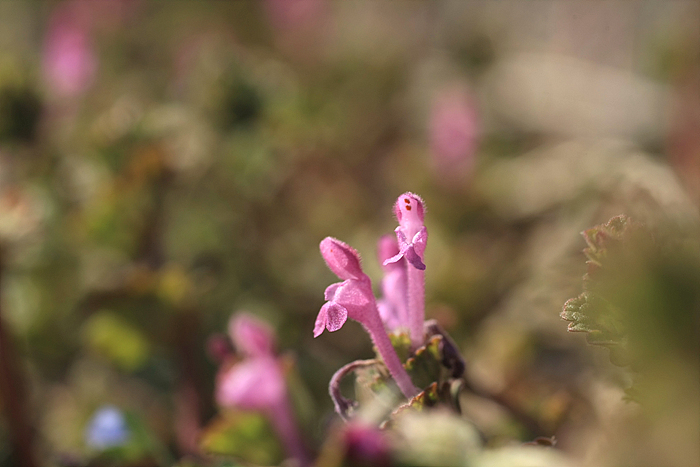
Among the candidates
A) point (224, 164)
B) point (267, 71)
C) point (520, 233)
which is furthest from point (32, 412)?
point (520, 233)

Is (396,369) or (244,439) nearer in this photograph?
(396,369)

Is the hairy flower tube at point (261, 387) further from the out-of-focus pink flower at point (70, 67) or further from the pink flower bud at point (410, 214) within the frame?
the out-of-focus pink flower at point (70, 67)

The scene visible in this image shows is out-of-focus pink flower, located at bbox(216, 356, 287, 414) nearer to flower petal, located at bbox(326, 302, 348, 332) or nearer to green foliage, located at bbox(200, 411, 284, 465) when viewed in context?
green foliage, located at bbox(200, 411, 284, 465)

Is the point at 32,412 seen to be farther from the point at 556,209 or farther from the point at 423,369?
the point at 556,209

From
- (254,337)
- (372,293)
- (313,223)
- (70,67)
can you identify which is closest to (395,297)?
(372,293)

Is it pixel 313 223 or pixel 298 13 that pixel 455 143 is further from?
pixel 298 13

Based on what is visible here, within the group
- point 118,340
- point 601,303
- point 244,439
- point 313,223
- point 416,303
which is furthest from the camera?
point 313,223

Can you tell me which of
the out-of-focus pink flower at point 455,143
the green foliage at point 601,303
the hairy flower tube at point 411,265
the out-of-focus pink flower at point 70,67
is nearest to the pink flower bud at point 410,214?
the hairy flower tube at point 411,265
